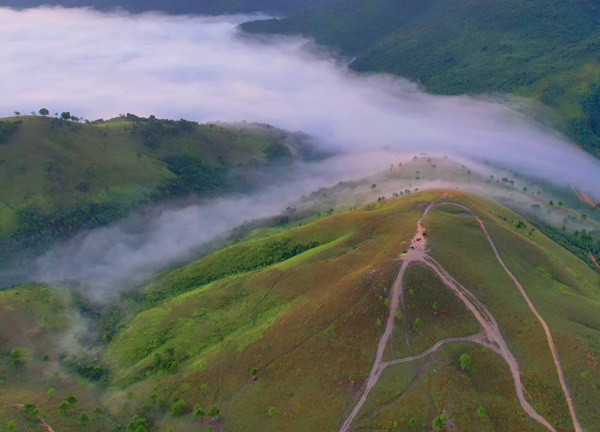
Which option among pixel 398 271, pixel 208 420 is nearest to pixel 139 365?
pixel 208 420

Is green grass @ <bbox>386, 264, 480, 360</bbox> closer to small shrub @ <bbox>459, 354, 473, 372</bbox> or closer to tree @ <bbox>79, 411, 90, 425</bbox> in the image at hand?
small shrub @ <bbox>459, 354, 473, 372</bbox>

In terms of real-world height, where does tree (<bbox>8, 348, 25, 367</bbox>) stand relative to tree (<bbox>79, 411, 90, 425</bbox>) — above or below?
above

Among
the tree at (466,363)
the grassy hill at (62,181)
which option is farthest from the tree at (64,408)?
the tree at (466,363)

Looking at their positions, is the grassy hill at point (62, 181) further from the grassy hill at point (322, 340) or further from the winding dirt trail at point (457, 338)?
the winding dirt trail at point (457, 338)

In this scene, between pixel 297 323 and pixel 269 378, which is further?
pixel 297 323

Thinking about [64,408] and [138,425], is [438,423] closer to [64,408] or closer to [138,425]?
[138,425]

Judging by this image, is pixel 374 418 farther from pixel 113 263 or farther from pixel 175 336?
pixel 113 263

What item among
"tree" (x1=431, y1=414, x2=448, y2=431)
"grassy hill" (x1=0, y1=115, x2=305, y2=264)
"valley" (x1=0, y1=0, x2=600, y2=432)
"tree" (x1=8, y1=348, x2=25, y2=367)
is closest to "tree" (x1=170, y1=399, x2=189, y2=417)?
"valley" (x1=0, y1=0, x2=600, y2=432)

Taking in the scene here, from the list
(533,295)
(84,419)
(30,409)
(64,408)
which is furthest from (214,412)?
(533,295)
